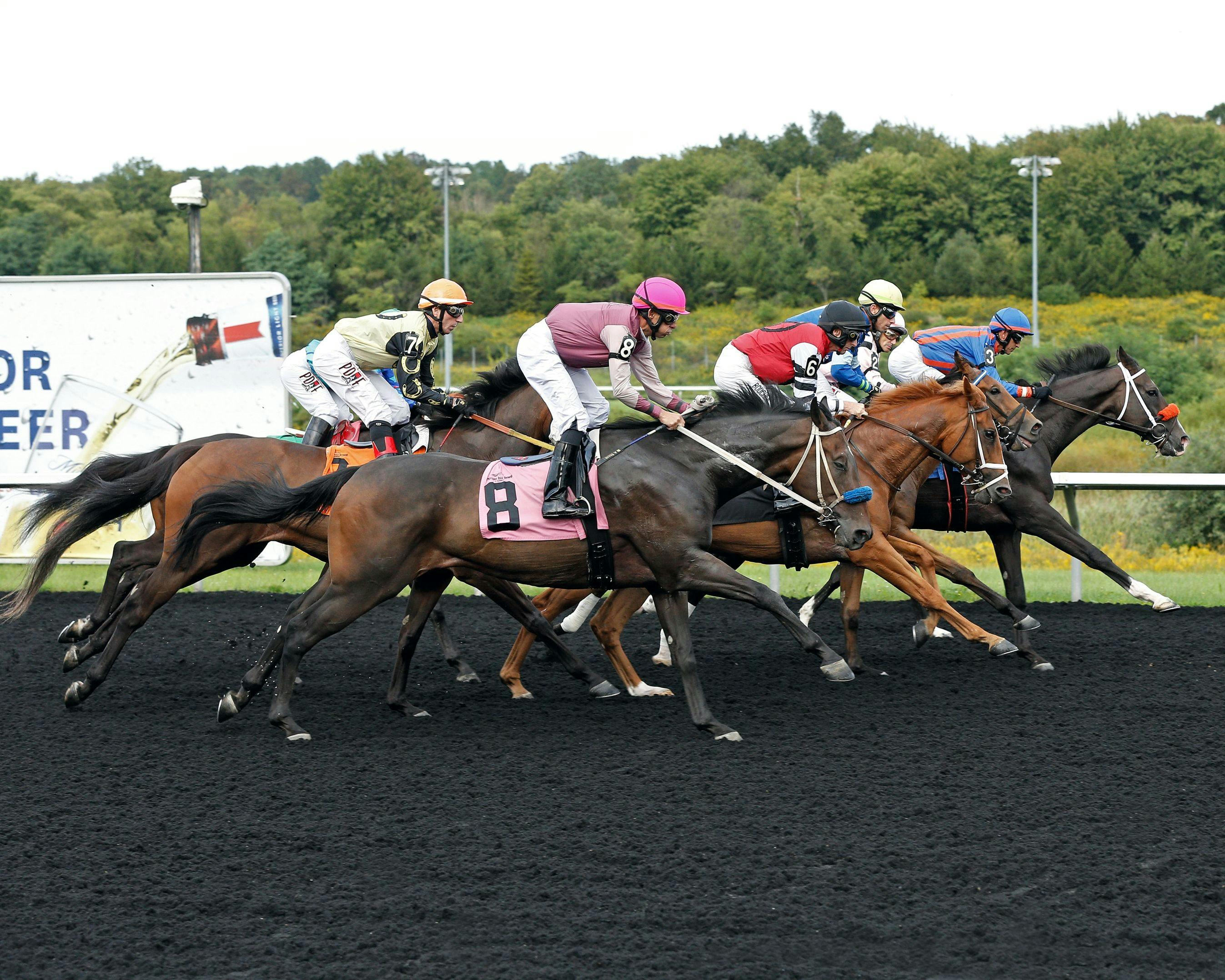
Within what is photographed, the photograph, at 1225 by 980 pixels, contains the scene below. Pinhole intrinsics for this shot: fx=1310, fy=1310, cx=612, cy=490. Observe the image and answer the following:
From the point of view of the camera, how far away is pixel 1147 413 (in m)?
7.29

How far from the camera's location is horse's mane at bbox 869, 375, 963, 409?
20.9ft

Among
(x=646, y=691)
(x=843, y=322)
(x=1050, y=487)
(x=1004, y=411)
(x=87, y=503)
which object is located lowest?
(x=646, y=691)

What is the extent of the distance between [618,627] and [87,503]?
2696 millimetres

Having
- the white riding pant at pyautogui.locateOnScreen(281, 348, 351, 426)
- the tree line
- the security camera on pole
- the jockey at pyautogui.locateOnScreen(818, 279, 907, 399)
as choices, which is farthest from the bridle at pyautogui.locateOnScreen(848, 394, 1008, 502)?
the tree line

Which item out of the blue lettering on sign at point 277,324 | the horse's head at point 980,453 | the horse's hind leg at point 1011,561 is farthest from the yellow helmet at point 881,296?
the blue lettering on sign at point 277,324

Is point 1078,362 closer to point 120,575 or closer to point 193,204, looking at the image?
point 120,575

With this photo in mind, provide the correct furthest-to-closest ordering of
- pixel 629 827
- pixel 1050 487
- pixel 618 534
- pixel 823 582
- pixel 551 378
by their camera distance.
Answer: pixel 823 582, pixel 1050 487, pixel 551 378, pixel 618 534, pixel 629 827

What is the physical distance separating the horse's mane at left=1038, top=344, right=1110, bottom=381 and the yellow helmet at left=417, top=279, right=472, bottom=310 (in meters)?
3.35

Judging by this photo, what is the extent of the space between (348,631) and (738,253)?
132 ft

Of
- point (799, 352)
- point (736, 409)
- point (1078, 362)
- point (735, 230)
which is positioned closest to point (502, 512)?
point (736, 409)

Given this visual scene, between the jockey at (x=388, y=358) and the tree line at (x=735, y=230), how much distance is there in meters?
34.0

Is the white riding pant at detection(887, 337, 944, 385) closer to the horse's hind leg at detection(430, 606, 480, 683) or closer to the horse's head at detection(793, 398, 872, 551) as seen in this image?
the horse's head at detection(793, 398, 872, 551)

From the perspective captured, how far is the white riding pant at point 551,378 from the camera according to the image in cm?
556

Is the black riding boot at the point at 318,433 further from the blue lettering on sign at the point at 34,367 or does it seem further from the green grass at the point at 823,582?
the blue lettering on sign at the point at 34,367
